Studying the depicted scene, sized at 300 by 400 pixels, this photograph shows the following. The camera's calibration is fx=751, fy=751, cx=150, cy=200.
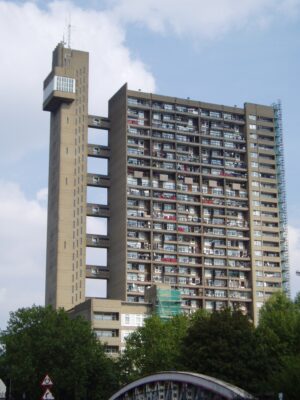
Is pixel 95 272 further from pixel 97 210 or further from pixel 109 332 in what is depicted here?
pixel 109 332

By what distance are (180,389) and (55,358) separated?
41.6 meters

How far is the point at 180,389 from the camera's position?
4747 cm

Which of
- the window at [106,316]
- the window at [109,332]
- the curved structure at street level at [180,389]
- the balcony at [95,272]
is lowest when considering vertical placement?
the curved structure at street level at [180,389]

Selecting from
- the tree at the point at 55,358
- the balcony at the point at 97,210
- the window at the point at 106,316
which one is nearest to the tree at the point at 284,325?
the tree at the point at 55,358

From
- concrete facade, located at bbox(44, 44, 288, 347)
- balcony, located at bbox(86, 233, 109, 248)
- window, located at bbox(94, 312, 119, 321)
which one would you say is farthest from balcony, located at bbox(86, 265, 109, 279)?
window, located at bbox(94, 312, 119, 321)

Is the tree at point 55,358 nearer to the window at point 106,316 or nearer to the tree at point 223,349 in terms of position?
the tree at point 223,349

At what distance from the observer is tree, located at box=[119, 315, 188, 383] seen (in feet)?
292

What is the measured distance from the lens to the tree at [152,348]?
88.9 m

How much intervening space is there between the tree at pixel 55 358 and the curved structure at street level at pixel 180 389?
31.1 m

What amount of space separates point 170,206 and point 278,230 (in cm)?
2448

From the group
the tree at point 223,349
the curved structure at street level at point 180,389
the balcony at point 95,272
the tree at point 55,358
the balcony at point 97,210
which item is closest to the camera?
the curved structure at street level at point 180,389

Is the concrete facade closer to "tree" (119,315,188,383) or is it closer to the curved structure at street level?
"tree" (119,315,188,383)

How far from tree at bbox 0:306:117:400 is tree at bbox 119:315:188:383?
103 inches

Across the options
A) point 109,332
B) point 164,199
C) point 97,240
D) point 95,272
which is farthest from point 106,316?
point 164,199
